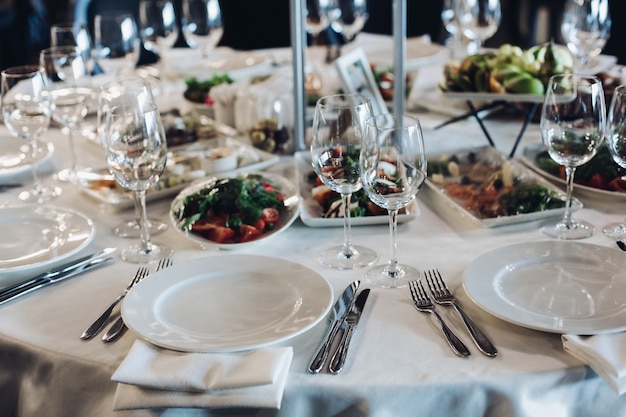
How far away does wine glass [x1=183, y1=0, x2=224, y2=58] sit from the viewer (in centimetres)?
270

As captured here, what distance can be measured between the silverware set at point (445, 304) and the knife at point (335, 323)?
0.10 metres

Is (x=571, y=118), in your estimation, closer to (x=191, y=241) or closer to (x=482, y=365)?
(x=482, y=365)

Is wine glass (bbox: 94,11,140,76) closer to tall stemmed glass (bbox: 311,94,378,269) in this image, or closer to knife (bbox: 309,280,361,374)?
tall stemmed glass (bbox: 311,94,378,269)

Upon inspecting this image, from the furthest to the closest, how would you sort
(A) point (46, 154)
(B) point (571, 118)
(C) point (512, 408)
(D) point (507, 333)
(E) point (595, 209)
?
1. (A) point (46, 154)
2. (E) point (595, 209)
3. (B) point (571, 118)
4. (D) point (507, 333)
5. (C) point (512, 408)

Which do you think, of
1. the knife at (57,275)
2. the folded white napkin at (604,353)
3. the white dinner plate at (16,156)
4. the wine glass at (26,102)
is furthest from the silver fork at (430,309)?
the white dinner plate at (16,156)

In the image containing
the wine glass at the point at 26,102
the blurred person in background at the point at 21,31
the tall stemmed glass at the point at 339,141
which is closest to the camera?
the tall stemmed glass at the point at 339,141

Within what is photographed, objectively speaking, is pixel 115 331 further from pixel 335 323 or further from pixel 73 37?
pixel 73 37

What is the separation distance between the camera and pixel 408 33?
193 inches

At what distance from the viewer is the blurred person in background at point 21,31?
5562mm

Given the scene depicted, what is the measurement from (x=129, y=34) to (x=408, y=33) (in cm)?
284

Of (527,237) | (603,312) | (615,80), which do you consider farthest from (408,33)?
(603,312)

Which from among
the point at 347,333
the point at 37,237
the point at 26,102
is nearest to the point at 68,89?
the point at 26,102

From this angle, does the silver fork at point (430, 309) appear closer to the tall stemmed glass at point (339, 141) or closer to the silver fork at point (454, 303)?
A: the silver fork at point (454, 303)

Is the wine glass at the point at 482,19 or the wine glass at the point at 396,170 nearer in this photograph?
the wine glass at the point at 396,170
